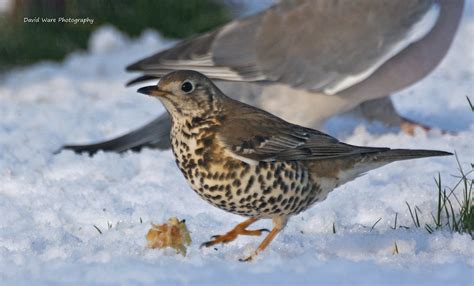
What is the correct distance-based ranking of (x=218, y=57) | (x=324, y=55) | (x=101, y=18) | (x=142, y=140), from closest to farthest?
(x=324, y=55) → (x=218, y=57) → (x=142, y=140) → (x=101, y=18)

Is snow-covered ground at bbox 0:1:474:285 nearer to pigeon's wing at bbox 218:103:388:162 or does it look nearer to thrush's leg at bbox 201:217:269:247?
thrush's leg at bbox 201:217:269:247

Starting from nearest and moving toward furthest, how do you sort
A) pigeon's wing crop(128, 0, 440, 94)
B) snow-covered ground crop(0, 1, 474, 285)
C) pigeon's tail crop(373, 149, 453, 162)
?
1. snow-covered ground crop(0, 1, 474, 285)
2. pigeon's tail crop(373, 149, 453, 162)
3. pigeon's wing crop(128, 0, 440, 94)

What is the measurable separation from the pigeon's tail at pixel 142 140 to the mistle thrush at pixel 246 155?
2.50 m

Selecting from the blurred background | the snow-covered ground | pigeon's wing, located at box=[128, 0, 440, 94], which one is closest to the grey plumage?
pigeon's wing, located at box=[128, 0, 440, 94]

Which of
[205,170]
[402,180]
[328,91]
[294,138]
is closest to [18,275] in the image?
[205,170]

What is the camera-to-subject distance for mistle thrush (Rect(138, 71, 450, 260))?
4512mm

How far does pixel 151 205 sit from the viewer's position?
5.86m

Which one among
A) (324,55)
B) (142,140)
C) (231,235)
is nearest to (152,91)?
(231,235)

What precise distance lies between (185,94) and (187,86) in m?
0.04

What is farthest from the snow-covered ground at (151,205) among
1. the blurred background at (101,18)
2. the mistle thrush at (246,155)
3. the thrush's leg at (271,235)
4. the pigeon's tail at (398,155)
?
the blurred background at (101,18)

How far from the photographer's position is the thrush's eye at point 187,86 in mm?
4672

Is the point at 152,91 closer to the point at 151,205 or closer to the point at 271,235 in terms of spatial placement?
the point at 271,235

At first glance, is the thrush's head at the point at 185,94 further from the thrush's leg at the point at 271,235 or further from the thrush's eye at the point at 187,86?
the thrush's leg at the point at 271,235

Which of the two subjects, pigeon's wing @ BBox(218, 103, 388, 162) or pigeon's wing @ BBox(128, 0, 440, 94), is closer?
pigeon's wing @ BBox(218, 103, 388, 162)
